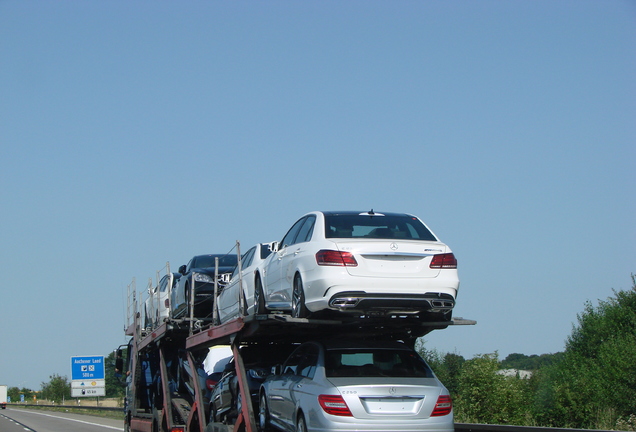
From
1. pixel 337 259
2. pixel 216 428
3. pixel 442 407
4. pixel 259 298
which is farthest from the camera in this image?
pixel 216 428

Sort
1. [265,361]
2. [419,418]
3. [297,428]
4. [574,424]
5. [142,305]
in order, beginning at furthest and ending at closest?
1. [574,424]
2. [142,305]
3. [265,361]
4. [297,428]
5. [419,418]

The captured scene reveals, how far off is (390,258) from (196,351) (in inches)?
231

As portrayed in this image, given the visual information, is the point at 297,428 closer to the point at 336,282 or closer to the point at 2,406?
the point at 336,282

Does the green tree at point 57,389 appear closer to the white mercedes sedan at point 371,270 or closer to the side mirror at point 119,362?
the side mirror at point 119,362

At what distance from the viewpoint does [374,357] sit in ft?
28.3

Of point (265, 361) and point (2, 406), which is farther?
point (2, 406)

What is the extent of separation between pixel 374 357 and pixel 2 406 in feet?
259

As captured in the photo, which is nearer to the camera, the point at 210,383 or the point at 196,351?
the point at 210,383

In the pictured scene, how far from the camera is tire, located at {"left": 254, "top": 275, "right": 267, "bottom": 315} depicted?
10312 mm

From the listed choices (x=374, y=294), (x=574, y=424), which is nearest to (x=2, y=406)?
(x=574, y=424)

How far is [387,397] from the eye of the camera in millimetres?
7828

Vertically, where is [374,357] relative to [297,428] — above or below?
above

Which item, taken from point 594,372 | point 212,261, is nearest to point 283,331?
point 212,261

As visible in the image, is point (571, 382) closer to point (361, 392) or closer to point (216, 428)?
point (216, 428)
